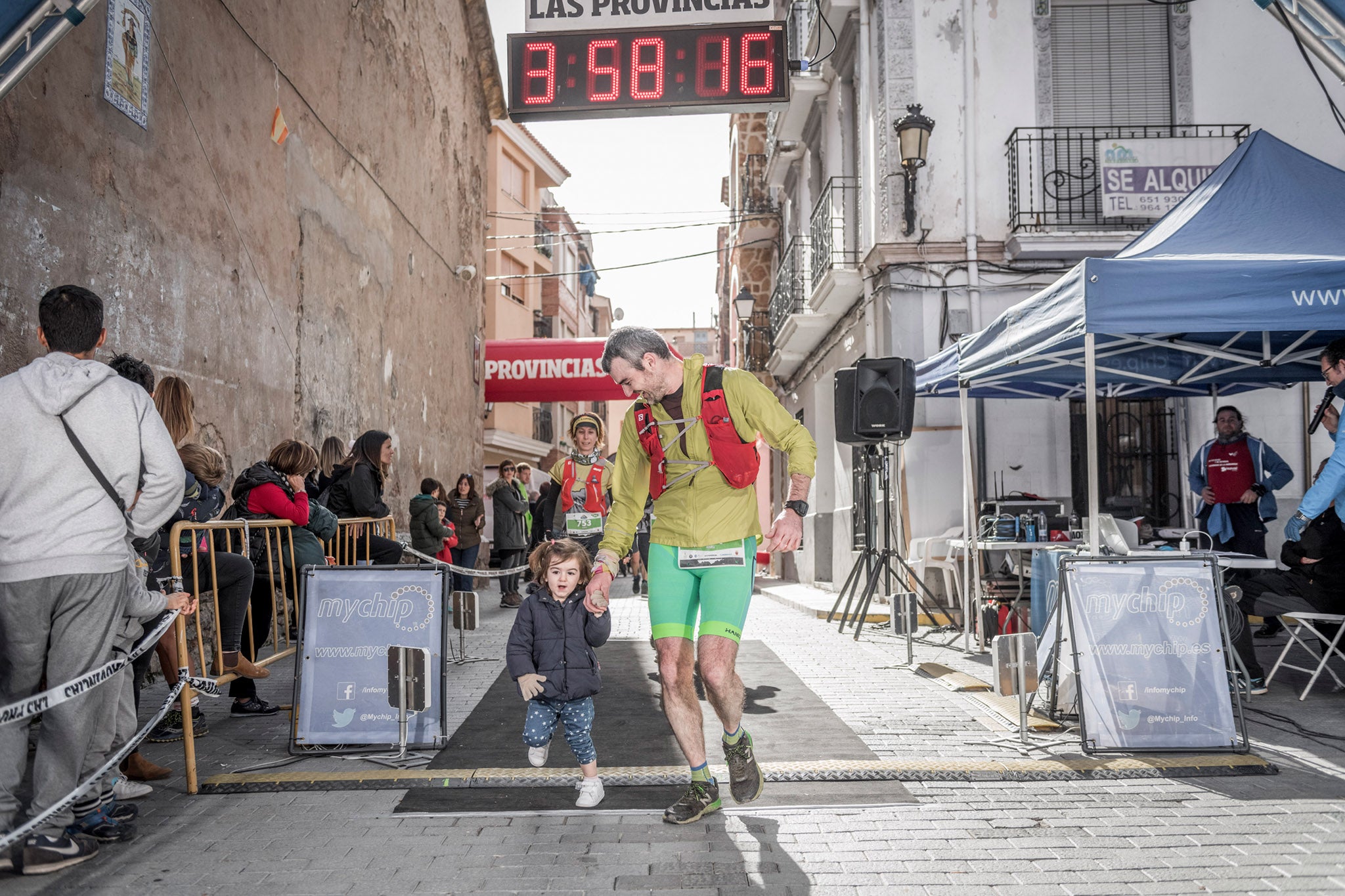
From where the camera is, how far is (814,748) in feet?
17.4

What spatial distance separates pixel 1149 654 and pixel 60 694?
473cm

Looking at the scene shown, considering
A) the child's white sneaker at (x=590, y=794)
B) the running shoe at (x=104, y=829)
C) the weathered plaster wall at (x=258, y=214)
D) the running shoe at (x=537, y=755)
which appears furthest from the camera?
the weathered plaster wall at (x=258, y=214)

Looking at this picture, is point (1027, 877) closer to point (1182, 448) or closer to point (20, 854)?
point (20, 854)

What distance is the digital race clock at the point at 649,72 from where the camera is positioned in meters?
8.55

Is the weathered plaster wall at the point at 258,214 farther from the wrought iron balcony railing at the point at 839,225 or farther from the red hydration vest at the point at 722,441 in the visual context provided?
the wrought iron balcony railing at the point at 839,225

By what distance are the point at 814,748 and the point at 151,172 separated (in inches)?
249

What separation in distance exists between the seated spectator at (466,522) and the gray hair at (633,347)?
32.7 feet

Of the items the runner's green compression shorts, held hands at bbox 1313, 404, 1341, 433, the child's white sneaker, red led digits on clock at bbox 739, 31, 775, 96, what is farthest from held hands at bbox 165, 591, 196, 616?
held hands at bbox 1313, 404, 1341, 433

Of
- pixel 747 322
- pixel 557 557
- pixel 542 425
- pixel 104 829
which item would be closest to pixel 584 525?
pixel 557 557

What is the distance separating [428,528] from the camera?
11.8 m

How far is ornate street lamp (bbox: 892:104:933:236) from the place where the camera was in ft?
38.3

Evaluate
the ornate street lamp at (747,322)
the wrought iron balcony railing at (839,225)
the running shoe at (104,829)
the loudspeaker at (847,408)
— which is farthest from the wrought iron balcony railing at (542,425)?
the running shoe at (104,829)

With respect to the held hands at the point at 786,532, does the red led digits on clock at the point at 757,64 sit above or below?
above

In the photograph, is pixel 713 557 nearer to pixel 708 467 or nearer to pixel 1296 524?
pixel 708 467
